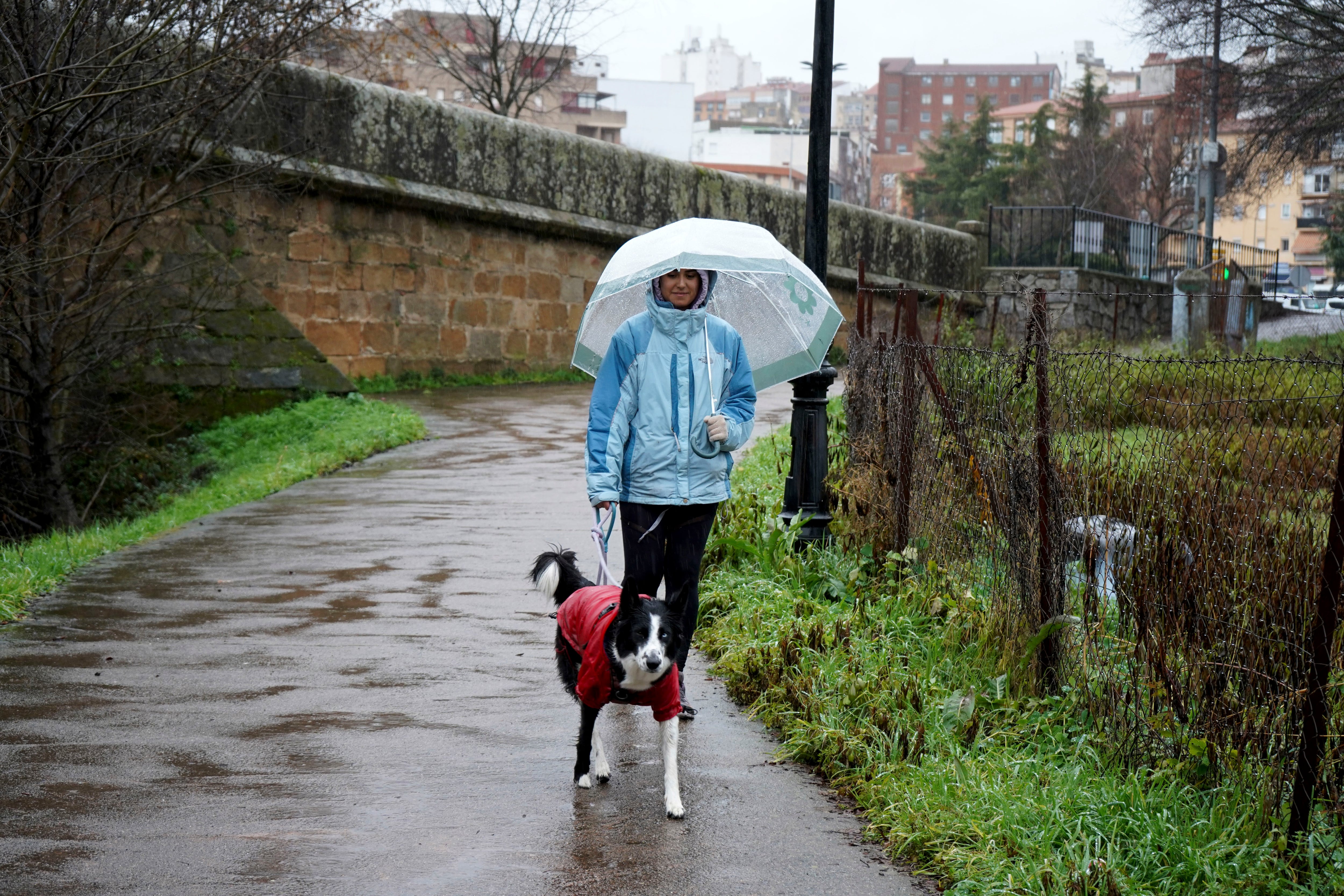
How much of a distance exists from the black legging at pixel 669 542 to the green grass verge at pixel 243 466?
3.63m

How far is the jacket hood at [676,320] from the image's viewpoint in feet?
15.7

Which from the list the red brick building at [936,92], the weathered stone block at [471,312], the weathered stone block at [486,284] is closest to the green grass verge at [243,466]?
the weathered stone block at [471,312]

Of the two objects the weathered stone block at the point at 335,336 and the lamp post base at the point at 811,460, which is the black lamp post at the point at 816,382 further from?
the weathered stone block at the point at 335,336

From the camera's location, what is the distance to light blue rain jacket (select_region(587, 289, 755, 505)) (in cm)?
477

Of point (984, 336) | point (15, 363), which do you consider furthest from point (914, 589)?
point (984, 336)

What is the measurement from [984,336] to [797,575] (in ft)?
44.0

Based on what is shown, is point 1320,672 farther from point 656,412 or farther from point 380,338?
point 380,338

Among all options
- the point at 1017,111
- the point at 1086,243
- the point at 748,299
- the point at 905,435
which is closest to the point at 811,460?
the point at 905,435

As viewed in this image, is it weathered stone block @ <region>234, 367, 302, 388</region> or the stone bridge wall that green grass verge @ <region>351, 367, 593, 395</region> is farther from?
weathered stone block @ <region>234, 367, 302, 388</region>

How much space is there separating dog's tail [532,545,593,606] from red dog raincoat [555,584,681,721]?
1.19ft

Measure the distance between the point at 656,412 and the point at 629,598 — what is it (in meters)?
0.90

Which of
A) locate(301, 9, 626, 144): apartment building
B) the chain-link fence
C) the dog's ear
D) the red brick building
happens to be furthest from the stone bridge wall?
the red brick building

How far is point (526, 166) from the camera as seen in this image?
1789 cm

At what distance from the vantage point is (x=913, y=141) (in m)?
150
